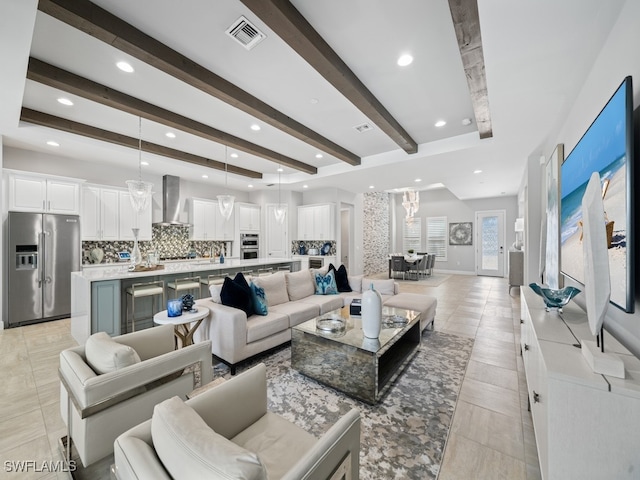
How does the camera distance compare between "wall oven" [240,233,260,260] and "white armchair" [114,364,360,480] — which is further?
"wall oven" [240,233,260,260]

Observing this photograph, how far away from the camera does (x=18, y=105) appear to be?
113 inches

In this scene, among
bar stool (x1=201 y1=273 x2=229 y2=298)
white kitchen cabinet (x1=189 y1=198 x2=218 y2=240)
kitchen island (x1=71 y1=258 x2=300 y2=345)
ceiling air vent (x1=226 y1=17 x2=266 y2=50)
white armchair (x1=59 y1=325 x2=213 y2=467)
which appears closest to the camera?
white armchair (x1=59 y1=325 x2=213 y2=467)

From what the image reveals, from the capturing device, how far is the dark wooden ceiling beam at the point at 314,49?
69.7 inches

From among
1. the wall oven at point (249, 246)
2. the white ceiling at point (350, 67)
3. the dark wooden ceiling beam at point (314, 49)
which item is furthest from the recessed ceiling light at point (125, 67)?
the wall oven at point (249, 246)

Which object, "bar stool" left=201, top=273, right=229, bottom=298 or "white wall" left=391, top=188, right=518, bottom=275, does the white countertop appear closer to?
"bar stool" left=201, top=273, right=229, bottom=298

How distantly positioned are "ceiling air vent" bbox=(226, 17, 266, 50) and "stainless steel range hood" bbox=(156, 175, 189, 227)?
477 cm

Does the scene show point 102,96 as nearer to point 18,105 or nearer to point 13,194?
point 18,105

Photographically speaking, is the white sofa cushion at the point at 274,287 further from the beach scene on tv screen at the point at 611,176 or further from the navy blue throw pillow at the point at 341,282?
the beach scene on tv screen at the point at 611,176

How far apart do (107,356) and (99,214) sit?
4952 mm

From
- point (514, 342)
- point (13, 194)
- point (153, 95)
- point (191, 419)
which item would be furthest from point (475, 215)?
point (13, 194)

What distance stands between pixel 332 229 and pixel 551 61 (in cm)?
563

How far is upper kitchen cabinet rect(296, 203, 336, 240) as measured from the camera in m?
7.37

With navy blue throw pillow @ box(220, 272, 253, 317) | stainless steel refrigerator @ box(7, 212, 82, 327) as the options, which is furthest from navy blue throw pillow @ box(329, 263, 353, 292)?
stainless steel refrigerator @ box(7, 212, 82, 327)

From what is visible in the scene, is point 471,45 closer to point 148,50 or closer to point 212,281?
point 148,50
